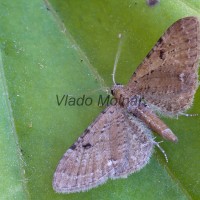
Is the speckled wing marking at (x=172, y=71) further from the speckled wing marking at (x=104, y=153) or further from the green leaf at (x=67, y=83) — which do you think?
the speckled wing marking at (x=104, y=153)

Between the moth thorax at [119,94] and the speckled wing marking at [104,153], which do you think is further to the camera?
the moth thorax at [119,94]

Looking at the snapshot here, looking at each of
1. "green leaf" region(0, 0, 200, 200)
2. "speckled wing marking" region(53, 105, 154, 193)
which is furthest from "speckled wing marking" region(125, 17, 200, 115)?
"speckled wing marking" region(53, 105, 154, 193)

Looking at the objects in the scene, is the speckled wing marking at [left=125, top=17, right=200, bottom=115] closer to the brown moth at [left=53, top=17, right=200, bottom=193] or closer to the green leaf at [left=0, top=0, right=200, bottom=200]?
the brown moth at [left=53, top=17, right=200, bottom=193]

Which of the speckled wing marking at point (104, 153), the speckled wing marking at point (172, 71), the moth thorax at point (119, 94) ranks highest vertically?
the speckled wing marking at point (172, 71)

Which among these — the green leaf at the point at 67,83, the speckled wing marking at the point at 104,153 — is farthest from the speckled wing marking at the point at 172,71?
the speckled wing marking at the point at 104,153

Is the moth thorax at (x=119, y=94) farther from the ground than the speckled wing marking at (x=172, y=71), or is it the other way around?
the speckled wing marking at (x=172, y=71)

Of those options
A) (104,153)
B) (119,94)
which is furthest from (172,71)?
(104,153)
